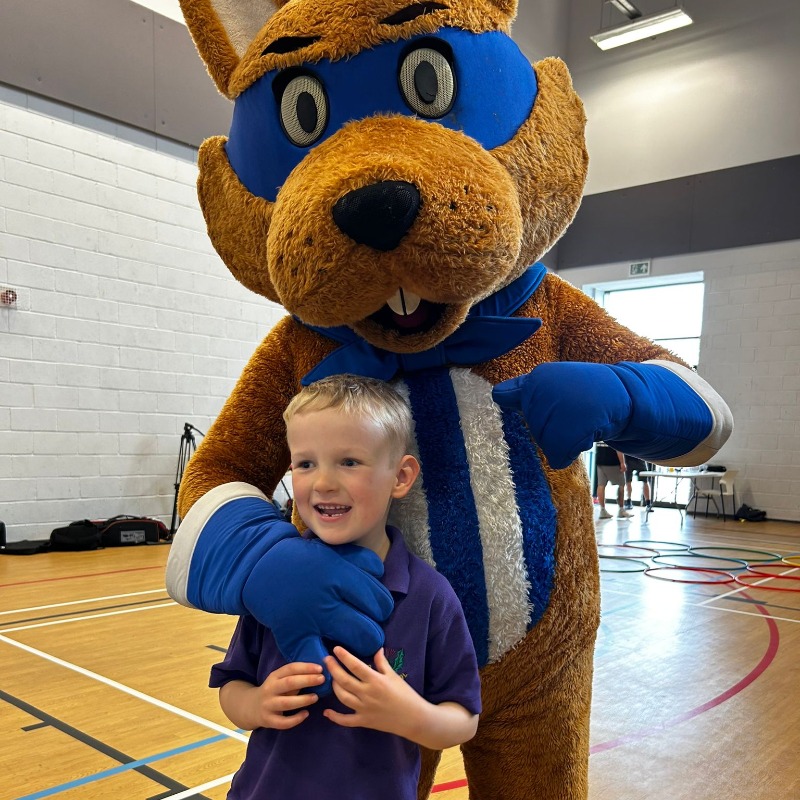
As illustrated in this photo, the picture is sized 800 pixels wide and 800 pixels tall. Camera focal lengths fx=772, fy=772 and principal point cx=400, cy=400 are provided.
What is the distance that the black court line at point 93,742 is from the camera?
2164 mm

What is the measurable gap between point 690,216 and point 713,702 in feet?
27.1

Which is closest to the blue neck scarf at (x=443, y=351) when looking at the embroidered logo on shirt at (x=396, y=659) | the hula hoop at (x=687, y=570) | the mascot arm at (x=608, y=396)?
the mascot arm at (x=608, y=396)

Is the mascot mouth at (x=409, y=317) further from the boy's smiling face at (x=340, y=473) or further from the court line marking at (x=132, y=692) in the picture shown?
the court line marking at (x=132, y=692)

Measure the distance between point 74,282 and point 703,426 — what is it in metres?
5.92

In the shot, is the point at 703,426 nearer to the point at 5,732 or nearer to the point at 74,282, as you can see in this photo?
the point at 5,732

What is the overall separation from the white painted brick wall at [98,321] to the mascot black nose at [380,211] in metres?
→ 5.54

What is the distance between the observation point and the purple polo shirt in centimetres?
97

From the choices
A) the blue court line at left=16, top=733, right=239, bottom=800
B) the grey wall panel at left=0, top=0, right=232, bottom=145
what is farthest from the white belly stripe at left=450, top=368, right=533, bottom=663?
the grey wall panel at left=0, top=0, right=232, bottom=145

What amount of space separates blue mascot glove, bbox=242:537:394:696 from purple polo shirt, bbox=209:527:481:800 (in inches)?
1.8

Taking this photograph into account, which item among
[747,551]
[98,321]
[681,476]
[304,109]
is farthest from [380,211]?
[681,476]

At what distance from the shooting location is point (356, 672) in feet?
3.03

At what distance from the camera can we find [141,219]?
655 cm

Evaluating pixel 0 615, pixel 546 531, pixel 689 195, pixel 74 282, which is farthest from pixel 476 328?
pixel 689 195

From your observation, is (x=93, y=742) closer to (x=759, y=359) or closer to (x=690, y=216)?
(x=759, y=359)
